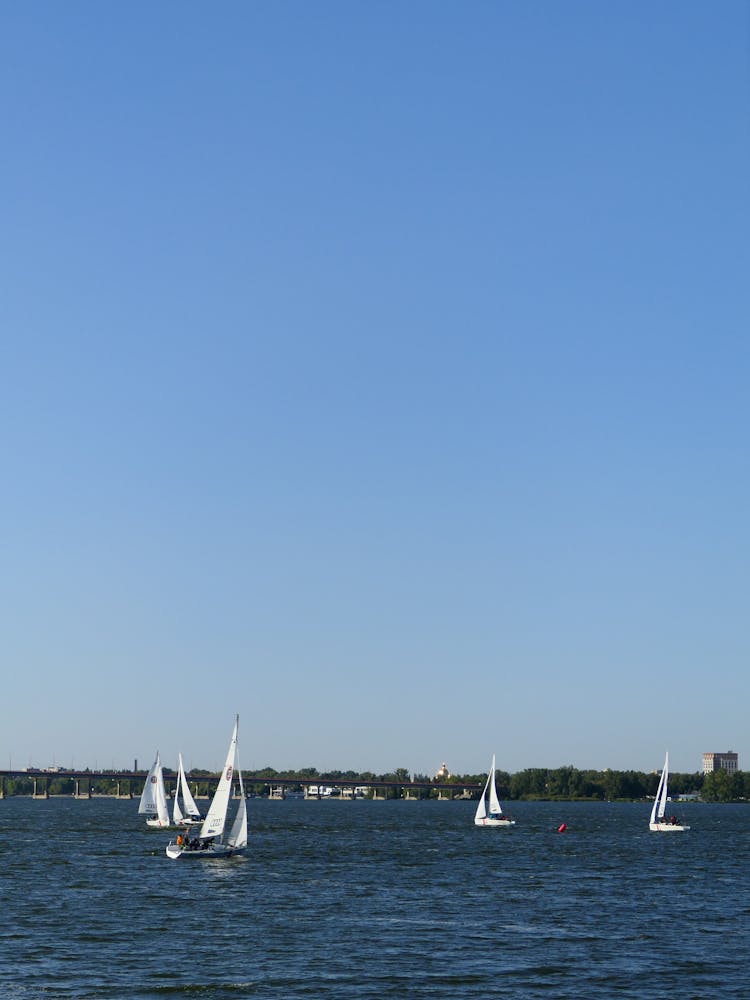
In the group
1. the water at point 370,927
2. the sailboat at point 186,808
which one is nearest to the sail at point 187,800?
the sailboat at point 186,808

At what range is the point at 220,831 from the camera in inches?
4857

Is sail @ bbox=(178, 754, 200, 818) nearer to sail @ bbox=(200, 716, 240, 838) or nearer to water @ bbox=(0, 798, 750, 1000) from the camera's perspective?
water @ bbox=(0, 798, 750, 1000)

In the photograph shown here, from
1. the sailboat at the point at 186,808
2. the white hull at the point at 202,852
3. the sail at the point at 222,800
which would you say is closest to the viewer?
the white hull at the point at 202,852

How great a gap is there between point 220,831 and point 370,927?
52619mm

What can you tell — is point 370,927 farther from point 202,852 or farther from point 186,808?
point 186,808

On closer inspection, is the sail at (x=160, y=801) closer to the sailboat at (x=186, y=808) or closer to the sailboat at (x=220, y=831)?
the sailboat at (x=186, y=808)

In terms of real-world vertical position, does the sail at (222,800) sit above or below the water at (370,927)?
above

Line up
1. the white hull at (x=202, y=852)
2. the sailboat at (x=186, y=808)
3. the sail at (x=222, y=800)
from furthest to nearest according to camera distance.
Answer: the sailboat at (x=186, y=808), the sail at (x=222, y=800), the white hull at (x=202, y=852)

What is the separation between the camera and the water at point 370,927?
56062 millimetres

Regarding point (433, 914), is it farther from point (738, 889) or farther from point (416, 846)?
point (416, 846)

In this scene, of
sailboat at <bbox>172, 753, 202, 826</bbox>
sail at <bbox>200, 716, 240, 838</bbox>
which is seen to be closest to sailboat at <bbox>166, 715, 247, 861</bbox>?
sail at <bbox>200, 716, 240, 838</bbox>

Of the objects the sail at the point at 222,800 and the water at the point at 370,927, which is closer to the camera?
the water at the point at 370,927

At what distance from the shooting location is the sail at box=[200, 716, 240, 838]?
4744 inches

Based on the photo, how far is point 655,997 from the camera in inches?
2109
